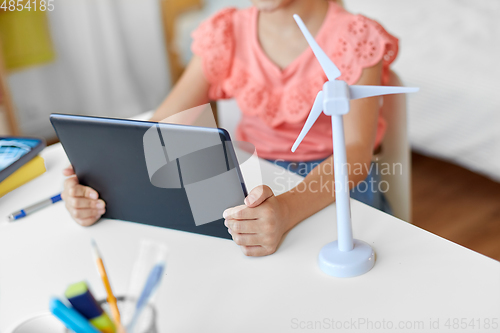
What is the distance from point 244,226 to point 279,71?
479mm

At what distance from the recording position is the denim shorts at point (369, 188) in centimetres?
98

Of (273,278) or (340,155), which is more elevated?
(340,155)

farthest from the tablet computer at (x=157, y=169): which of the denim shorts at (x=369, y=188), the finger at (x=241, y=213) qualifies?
the denim shorts at (x=369, y=188)

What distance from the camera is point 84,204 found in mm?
722

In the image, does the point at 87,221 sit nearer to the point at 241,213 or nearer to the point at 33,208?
the point at 33,208

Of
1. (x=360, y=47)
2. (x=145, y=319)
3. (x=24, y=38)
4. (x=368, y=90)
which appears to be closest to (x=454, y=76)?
(x=360, y=47)

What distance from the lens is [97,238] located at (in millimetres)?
707

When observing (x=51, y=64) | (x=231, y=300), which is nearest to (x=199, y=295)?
(x=231, y=300)

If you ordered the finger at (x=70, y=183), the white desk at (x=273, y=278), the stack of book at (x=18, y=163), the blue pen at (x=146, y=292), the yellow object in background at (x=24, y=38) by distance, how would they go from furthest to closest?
1. the yellow object in background at (x=24, y=38)
2. the stack of book at (x=18, y=163)
3. the finger at (x=70, y=183)
4. the white desk at (x=273, y=278)
5. the blue pen at (x=146, y=292)

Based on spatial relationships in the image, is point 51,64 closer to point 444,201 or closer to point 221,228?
point 444,201

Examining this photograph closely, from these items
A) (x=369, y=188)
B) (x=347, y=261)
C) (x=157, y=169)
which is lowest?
(x=369, y=188)

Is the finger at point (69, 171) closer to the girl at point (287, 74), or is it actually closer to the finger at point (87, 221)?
the finger at point (87, 221)

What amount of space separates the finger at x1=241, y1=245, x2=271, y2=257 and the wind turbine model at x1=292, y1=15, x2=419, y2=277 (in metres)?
0.07

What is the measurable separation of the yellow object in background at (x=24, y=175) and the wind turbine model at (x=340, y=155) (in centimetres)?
53
